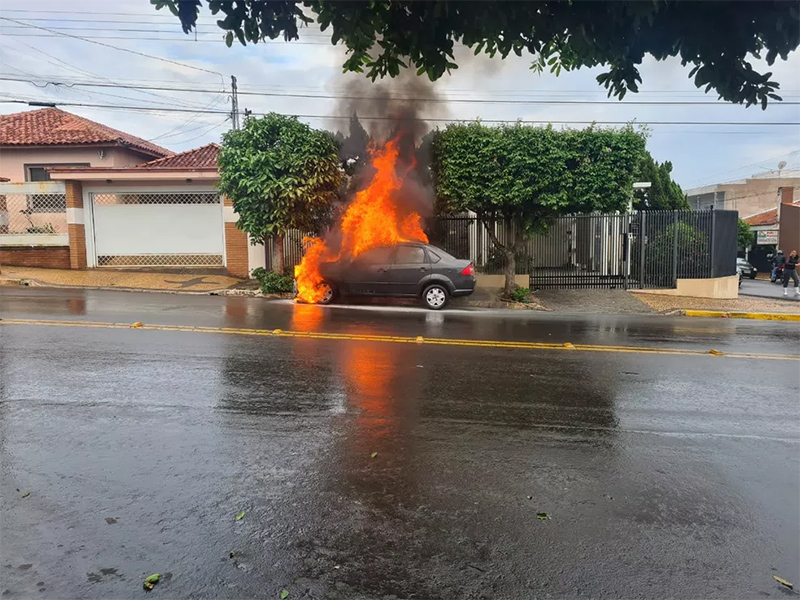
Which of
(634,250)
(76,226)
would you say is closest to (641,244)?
(634,250)

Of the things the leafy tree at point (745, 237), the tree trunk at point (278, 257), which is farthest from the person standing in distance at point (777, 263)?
the tree trunk at point (278, 257)

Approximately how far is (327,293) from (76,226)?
10.2 meters

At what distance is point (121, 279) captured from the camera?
17.6 metres

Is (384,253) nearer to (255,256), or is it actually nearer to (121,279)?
(255,256)

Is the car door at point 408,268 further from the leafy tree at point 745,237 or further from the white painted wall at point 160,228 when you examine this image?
the leafy tree at point 745,237

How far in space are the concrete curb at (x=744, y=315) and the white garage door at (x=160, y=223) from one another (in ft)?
47.2

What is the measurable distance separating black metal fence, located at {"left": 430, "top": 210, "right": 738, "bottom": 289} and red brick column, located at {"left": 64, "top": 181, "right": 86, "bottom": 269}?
1153cm

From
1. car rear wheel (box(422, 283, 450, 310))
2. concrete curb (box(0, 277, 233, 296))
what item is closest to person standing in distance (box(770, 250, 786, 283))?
car rear wheel (box(422, 283, 450, 310))

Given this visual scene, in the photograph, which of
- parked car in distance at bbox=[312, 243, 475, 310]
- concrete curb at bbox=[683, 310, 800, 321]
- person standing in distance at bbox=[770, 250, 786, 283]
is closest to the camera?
parked car in distance at bbox=[312, 243, 475, 310]

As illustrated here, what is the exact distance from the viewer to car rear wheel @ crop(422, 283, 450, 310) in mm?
13812

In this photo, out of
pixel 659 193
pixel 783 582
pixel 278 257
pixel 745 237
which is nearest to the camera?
pixel 783 582

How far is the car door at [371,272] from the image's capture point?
13.9m

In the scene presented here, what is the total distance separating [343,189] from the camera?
1600 centimetres

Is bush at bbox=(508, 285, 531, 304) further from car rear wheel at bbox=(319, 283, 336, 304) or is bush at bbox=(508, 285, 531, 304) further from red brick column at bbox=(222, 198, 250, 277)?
red brick column at bbox=(222, 198, 250, 277)
